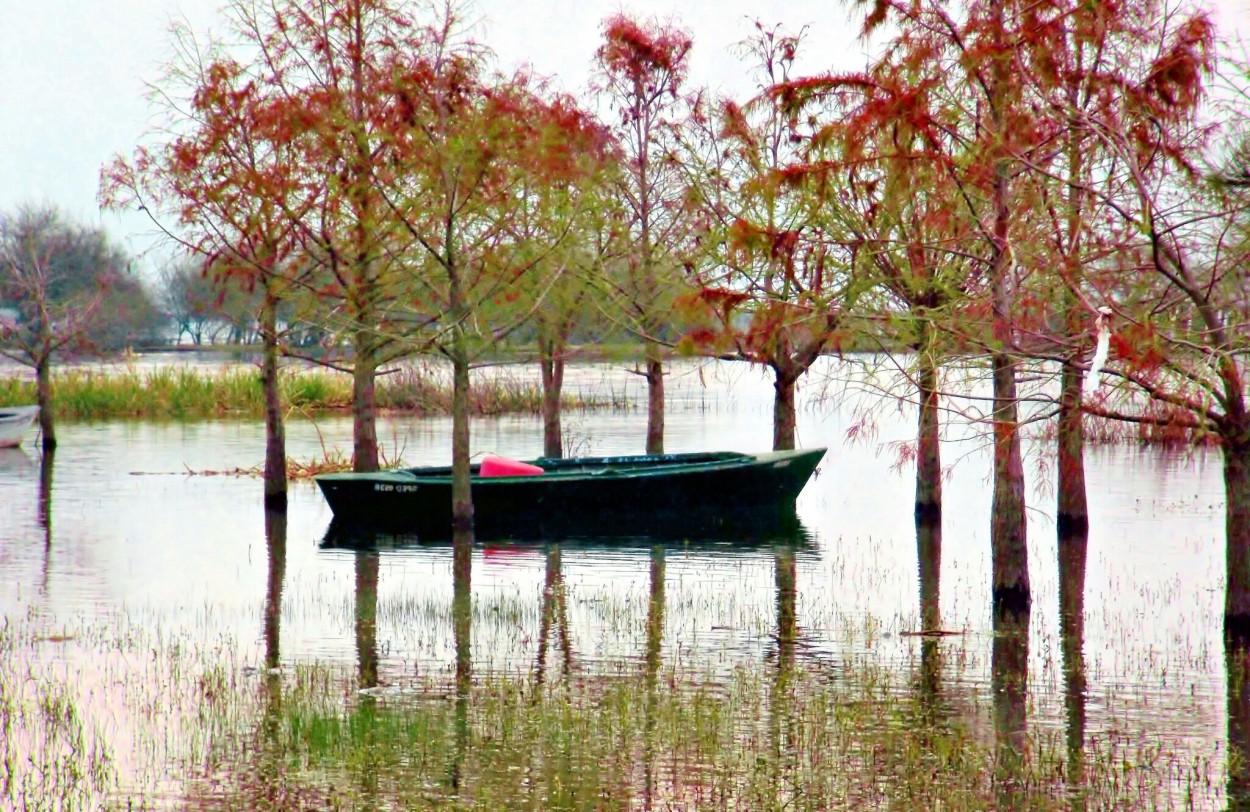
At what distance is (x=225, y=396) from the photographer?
2143 inches

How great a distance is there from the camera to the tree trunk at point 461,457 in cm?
2253

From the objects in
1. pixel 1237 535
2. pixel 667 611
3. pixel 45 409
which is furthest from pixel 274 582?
pixel 45 409

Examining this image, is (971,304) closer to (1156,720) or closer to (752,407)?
(1156,720)

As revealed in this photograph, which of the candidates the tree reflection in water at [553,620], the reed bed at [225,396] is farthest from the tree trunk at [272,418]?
the reed bed at [225,396]

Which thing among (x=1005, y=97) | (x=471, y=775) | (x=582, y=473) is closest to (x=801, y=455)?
(x=582, y=473)

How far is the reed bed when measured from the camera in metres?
51.3

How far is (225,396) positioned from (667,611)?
132 ft

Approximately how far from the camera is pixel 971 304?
14078 mm

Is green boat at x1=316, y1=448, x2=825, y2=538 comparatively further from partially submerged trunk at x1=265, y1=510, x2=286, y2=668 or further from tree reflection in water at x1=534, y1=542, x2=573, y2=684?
tree reflection in water at x1=534, y1=542, x2=573, y2=684

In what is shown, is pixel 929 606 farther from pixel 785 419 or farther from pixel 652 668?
pixel 785 419

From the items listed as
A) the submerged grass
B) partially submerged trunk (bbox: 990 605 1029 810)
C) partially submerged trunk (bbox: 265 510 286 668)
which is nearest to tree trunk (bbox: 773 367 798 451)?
partially submerged trunk (bbox: 265 510 286 668)

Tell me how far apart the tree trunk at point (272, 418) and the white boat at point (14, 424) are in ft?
60.9

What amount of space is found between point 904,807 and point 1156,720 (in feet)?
10.4

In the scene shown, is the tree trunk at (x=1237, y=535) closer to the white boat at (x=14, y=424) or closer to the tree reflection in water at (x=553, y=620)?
the tree reflection in water at (x=553, y=620)
